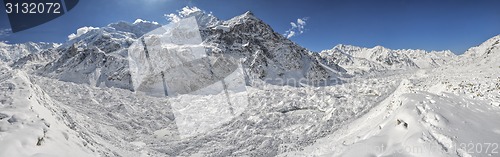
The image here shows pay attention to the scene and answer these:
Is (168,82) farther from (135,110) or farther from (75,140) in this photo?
(75,140)

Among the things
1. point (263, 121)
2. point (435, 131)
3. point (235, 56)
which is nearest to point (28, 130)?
point (435, 131)

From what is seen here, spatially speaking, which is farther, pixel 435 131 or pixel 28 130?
pixel 28 130

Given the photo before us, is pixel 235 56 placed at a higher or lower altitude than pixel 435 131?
higher

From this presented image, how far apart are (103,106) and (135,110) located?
2904 mm

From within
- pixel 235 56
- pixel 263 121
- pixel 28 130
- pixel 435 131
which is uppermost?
pixel 235 56

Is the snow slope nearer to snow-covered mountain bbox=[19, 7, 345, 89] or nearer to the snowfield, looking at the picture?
the snowfield

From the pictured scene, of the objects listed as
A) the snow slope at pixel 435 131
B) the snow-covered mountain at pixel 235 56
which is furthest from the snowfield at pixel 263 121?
the snow-covered mountain at pixel 235 56

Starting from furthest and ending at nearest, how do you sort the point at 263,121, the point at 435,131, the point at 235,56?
the point at 235,56
the point at 263,121
the point at 435,131

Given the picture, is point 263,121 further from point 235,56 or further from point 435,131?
point 235,56

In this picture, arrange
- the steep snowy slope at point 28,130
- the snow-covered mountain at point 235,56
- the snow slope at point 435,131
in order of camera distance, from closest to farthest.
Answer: the snow slope at point 435,131, the steep snowy slope at point 28,130, the snow-covered mountain at point 235,56

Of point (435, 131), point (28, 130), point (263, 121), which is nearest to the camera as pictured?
point (435, 131)

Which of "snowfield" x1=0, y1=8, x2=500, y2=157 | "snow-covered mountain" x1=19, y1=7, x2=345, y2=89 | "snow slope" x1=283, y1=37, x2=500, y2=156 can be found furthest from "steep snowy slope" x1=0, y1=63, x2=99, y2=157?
"snow-covered mountain" x1=19, y1=7, x2=345, y2=89

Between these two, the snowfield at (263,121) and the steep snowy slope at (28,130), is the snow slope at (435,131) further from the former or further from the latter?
the steep snowy slope at (28,130)

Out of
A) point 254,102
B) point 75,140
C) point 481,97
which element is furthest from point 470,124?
point 254,102
